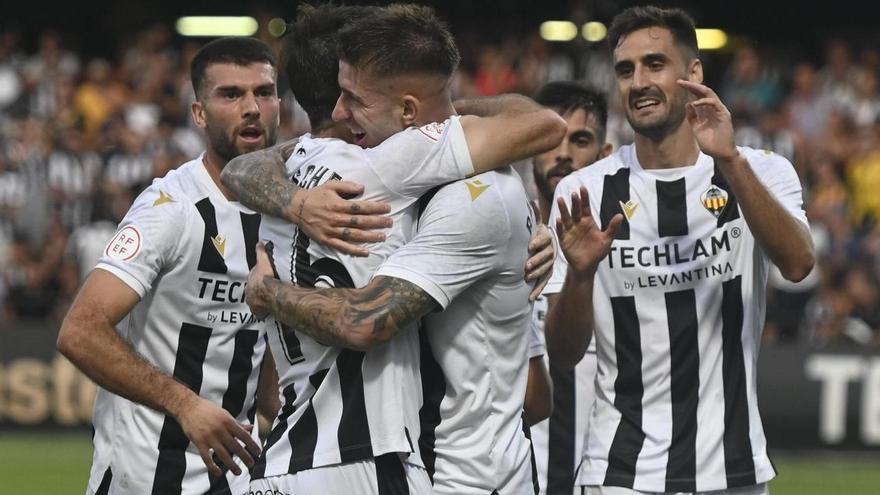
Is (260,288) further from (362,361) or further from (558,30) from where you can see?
(558,30)

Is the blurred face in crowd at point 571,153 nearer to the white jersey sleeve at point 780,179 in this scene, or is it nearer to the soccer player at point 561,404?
the soccer player at point 561,404

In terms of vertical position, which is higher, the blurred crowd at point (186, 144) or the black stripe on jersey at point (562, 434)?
the blurred crowd at point (186, 144)

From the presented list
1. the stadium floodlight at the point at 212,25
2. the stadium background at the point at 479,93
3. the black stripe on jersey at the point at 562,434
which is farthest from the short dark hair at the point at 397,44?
the stadium floodlight at the point at 212,25

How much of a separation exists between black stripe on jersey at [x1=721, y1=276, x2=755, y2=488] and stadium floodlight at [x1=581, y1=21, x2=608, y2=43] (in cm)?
1628

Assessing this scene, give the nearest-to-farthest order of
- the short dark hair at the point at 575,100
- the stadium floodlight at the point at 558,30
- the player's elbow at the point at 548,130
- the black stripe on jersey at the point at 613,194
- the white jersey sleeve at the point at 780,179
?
1. the player's elbow at the point at 548,130
2. the white jersey sleeve at the point at 780,179
3. the black stripe on jersey at the point at 613,194
4. the short dark hair at the point at 575,100
5. the stadium floodlight at the point at 558,30

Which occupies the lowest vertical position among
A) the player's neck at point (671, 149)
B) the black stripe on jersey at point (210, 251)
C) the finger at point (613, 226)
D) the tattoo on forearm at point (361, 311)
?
the tattoo on forearm at point (361, 311)

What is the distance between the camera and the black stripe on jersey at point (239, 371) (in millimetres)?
5836

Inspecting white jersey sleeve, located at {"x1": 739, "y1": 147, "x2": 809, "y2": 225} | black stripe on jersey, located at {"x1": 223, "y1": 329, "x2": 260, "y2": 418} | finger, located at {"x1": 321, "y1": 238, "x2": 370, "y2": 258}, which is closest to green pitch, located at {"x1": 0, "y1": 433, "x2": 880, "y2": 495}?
black stripe on jersey, located at {"x1": 223, "y1": 329, "x2": 260, "y2": 418}

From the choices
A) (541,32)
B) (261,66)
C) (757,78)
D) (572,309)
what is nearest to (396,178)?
(572,309)

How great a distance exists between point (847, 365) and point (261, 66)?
28.6 ft

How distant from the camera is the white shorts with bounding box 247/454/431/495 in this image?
423 cm

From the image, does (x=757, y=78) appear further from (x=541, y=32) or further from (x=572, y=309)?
(x=572, y=309)

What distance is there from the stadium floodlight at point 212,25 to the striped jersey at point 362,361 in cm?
1967

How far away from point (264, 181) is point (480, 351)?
0.84m
